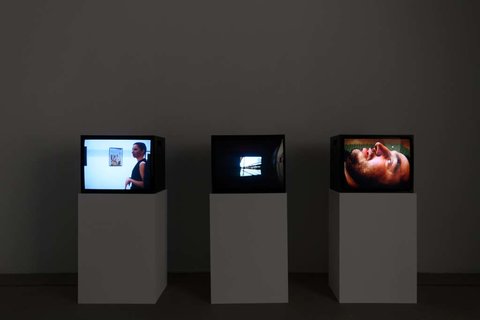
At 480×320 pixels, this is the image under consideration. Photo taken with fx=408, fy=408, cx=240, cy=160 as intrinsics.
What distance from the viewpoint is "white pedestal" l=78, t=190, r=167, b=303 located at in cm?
321

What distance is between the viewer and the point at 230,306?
3.16 metres

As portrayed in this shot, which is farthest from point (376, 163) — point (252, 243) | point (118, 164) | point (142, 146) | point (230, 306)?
point (118, 164)

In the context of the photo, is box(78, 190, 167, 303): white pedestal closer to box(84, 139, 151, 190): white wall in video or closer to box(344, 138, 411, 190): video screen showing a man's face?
box(84, 139, 151, 190): white wall in video

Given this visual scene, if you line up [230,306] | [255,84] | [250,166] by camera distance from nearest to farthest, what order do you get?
1. [230,306]
2. [250,166]
3. [255,84]

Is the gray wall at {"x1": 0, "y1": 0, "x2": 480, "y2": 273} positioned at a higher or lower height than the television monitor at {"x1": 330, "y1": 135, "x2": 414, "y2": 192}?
higher

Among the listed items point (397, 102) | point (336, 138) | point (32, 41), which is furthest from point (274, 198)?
point (32, 41)

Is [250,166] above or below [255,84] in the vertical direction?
below

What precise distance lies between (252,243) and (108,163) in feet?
4.30

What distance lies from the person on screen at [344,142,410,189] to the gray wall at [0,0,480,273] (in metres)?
0.85

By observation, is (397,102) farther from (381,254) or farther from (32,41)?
(32,41)

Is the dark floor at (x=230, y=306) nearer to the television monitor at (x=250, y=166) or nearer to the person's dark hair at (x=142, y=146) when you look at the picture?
the television monitor at (x=250, y=166)

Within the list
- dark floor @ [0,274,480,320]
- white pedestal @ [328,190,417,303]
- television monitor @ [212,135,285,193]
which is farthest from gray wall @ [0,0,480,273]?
white pedestal @ [328,190,417,303]

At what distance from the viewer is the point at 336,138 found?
3.37 meters

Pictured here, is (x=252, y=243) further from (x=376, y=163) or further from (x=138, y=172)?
(x=376, y=163)
